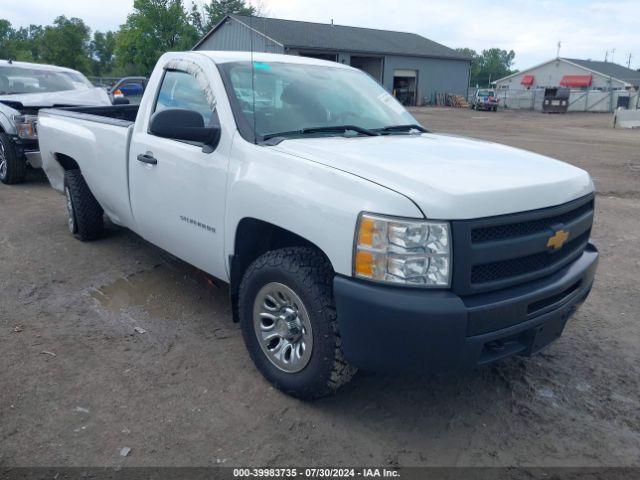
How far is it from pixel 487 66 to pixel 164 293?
430 feet

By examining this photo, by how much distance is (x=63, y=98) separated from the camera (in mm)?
9406

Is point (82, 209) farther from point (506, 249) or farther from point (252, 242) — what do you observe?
point (506, 249)

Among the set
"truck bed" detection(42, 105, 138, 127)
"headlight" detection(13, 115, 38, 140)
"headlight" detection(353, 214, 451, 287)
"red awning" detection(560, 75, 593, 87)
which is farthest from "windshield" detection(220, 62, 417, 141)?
"red awning" detection(560, 75, 593, 87)

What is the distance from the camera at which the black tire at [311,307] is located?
2.87 m

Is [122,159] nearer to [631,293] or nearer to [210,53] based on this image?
[210,53]

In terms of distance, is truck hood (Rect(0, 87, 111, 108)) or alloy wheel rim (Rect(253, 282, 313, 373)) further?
truck hood (Rect(0, 87, 111, 108))

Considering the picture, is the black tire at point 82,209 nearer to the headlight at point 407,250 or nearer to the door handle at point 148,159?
the door handle at point 148,159

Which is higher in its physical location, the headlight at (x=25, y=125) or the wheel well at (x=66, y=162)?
the headlight at (x=25, y=125)

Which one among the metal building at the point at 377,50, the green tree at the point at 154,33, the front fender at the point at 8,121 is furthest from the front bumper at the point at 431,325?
the green tree at the point at 154,33

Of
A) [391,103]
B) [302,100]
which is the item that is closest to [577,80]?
[391,103]

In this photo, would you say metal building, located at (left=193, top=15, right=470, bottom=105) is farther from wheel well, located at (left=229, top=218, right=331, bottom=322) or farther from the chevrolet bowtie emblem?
the chevrolet bowtie emblem

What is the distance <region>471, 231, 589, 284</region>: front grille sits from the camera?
2.67 meters

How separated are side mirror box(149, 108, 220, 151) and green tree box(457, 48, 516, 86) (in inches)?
4170

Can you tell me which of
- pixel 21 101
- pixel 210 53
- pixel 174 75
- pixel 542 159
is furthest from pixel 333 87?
pixel 21 101
